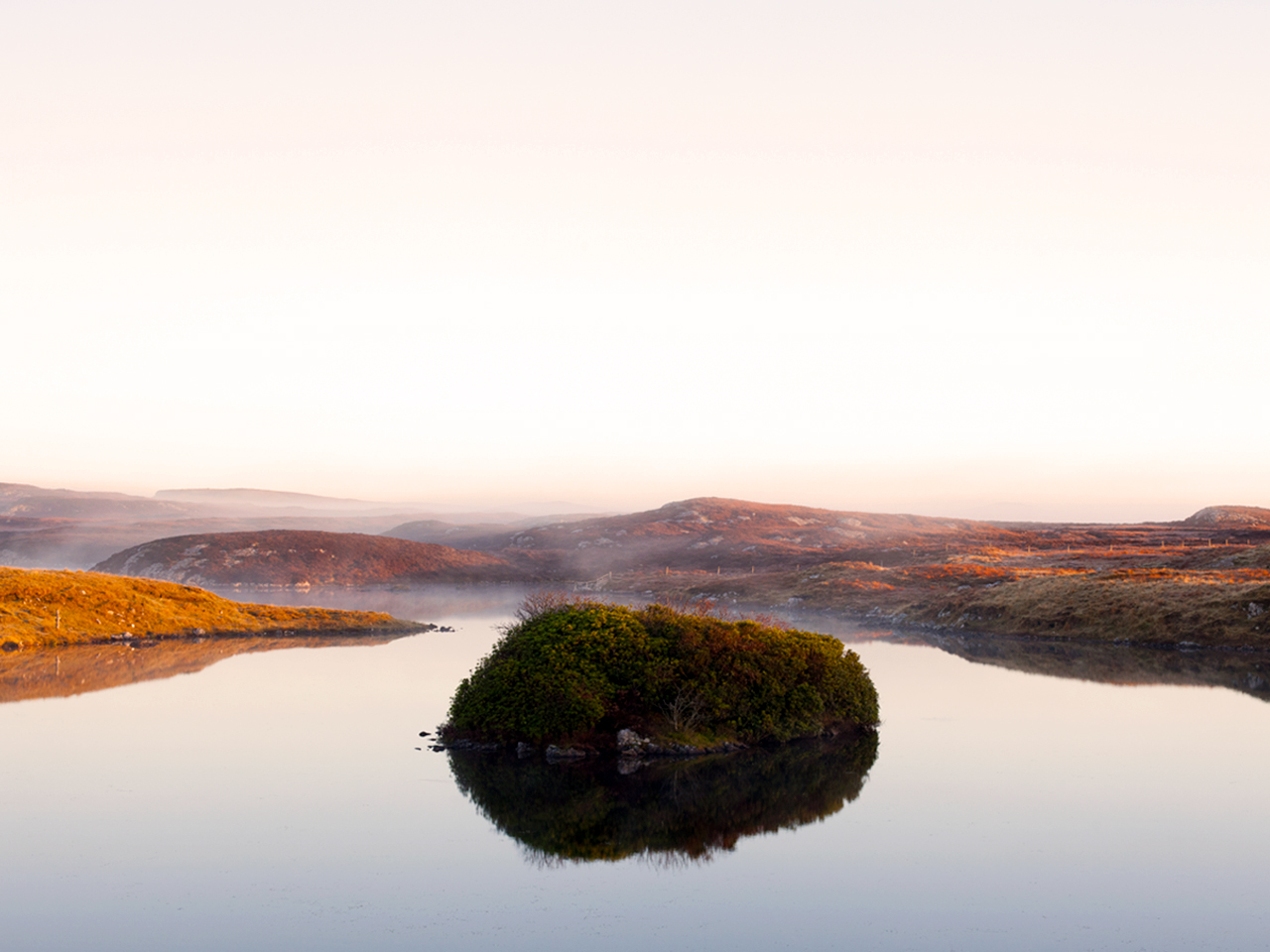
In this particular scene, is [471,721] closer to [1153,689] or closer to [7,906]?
[7,906]

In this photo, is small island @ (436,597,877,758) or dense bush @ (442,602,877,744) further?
dense bush @ (442,602,877,744)

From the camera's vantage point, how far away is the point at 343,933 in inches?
616

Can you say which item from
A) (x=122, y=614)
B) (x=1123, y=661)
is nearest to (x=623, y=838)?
(x=1123, y=661)

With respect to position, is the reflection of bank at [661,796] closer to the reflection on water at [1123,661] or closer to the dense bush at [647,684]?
the dense bush at [647,684]

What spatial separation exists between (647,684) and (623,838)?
34.9ft

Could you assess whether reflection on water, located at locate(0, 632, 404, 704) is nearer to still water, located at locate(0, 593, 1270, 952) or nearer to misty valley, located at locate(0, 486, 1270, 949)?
misty valley, located at locate(0, 486, 1270, 949)

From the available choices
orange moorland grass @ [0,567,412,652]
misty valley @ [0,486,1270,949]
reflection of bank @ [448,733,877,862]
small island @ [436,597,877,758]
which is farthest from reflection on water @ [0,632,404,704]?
reflection of bank @ [448,733,877,862]

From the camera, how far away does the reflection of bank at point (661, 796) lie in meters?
21.7

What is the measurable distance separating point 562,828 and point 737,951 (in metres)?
8.63

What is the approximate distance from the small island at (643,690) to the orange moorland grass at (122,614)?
139 ft

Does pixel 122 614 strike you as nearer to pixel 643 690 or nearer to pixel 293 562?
pixel 643 690

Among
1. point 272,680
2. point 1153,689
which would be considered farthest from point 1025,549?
point 272,680

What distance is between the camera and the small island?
31531mm

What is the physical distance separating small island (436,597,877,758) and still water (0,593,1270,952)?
2.07 metres
